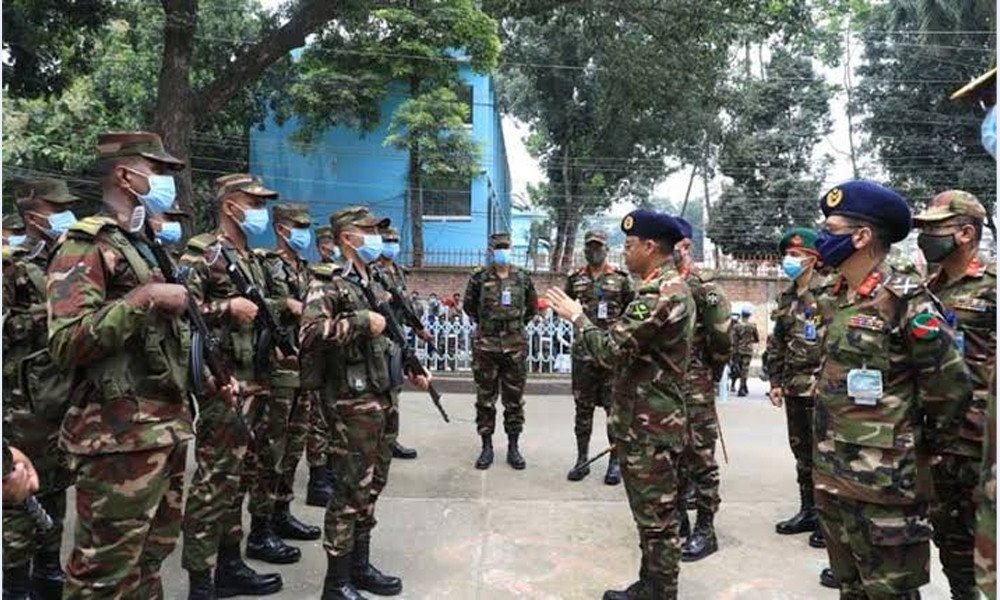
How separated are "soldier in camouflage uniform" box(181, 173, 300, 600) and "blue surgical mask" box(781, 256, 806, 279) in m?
3.11

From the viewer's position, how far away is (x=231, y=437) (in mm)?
3557

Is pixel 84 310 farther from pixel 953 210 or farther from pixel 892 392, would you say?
pixel 953 210

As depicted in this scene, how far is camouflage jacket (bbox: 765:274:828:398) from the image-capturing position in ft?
15.0

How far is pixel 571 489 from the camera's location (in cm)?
562

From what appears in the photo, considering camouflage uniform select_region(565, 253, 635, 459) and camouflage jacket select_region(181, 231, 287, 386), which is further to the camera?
camouflage uniform select_region(565, 253, 635, 459)

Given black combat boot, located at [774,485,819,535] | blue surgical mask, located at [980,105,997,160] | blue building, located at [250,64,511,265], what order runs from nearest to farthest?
blue surgical mask, located at [980,105,997,160]
black combat boot, located at [774,485,819,535]
blue building, located at [250,64,511,265]

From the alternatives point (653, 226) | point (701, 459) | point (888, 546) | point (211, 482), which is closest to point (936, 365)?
point (888, 546)

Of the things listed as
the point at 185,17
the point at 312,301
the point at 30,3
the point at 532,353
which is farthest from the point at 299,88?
the point at 312,301

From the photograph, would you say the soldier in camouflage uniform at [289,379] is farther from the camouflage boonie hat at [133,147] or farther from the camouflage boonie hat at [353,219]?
the camouflage boonie hat at [133,147]

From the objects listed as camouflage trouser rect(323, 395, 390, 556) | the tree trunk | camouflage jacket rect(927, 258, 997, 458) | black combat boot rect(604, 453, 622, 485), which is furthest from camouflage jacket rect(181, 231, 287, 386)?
the tree trunk

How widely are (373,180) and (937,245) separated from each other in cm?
1726

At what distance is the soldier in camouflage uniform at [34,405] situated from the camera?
3.50 m

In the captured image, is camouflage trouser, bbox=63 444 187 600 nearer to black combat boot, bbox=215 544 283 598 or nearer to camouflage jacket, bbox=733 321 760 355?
black combat boot, bbox=215 544 283 598

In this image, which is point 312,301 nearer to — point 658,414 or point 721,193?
point 658,414
